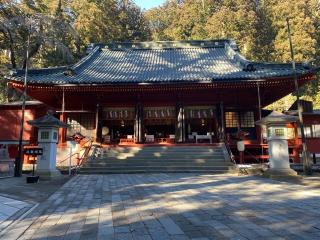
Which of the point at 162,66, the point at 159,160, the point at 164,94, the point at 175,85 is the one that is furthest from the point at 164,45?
the point at 159,160

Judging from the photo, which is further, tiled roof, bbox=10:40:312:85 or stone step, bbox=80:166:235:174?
tiled roof, bbox=10:40:312:85

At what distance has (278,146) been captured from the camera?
12.2 m

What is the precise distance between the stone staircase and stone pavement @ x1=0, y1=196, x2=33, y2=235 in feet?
24.0

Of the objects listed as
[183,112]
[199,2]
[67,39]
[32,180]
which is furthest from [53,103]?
[199,2]

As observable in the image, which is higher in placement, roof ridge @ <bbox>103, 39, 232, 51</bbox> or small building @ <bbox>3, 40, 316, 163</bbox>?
roof ridge @ <bbox>103, 39, 232, 51</bbox>

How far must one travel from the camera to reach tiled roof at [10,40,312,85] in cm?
1841

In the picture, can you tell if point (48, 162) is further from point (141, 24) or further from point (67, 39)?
point (141, 24)

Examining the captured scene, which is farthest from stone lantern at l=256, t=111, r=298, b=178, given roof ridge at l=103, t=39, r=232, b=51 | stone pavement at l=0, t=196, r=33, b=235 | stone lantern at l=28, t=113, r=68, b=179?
roof ridge at l=103, t=39, r=232, b=51

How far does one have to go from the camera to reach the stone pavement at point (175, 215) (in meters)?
4.41

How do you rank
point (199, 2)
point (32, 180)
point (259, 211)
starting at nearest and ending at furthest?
point (259, 211) → point (32, 180) → point (199, 2)

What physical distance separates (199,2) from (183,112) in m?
41.6

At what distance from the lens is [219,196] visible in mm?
7641

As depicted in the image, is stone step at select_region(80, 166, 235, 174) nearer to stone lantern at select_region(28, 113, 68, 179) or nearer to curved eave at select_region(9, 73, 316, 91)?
stone lantern at select_region(28, 113, 68, 179)

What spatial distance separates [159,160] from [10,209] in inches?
396
